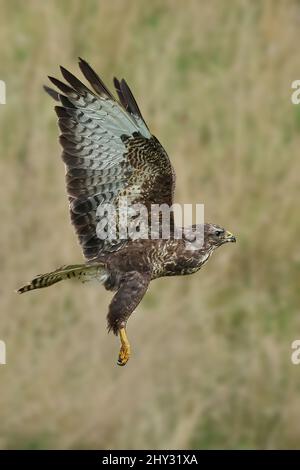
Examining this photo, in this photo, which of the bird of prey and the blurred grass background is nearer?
the bird of prey

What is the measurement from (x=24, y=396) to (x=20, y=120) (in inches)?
128

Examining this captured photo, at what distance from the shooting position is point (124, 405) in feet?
46.5

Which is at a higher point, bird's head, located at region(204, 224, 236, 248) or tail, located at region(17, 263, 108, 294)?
bird's head, located at region(204, 224, 236, 248)

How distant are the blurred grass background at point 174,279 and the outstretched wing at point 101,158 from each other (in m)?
5.88

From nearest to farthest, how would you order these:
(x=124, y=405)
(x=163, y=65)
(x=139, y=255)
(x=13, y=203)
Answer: (x=139, y=255), (x=124, y=405), (x=13, y=203), (x=163, y=65)

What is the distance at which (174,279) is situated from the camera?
582 inches

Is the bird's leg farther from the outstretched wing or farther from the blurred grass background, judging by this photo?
the blurred grass background

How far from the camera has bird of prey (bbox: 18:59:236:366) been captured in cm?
762

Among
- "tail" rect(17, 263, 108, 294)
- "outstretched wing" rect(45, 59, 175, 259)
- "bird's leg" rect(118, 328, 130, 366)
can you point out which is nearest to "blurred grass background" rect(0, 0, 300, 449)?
"outstretched wing" rect(45, 59, 175, 259)

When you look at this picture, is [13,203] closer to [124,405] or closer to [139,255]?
[124,405]

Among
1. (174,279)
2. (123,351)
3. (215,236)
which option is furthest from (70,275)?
(174,279)

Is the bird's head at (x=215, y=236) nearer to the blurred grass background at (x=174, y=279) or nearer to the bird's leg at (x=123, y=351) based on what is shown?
the bird's leg at (x=123, y=351)

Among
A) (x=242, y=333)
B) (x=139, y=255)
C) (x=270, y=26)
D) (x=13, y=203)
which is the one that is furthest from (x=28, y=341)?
(x=139, y=255)

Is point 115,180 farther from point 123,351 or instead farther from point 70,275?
point 123,351
